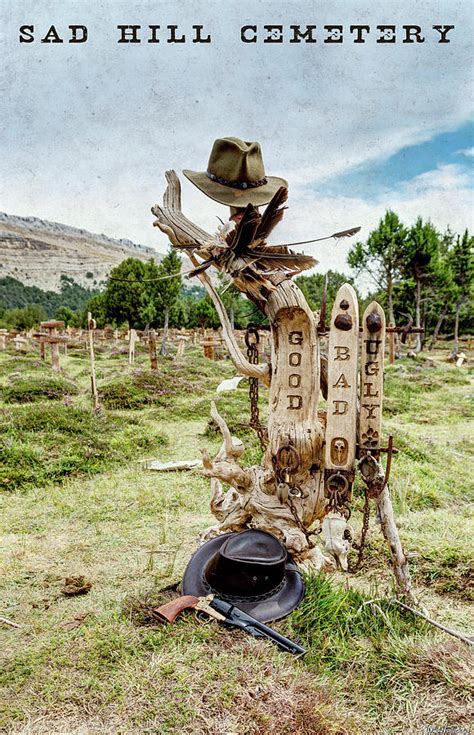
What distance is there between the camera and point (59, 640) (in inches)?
145

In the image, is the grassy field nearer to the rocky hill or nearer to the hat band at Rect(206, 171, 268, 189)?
the hat band at Rect(206, 171, 268, 189)

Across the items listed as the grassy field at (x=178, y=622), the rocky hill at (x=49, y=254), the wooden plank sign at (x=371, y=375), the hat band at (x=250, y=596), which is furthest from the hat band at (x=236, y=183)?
the rocky hill at (x=49, y=254)

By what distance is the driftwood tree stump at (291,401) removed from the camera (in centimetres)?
349

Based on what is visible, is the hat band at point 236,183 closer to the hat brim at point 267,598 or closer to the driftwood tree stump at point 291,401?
the driftwood tree stump at point 291,401

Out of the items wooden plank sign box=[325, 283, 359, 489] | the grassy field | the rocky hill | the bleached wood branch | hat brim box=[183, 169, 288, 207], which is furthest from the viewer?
the rocky hill

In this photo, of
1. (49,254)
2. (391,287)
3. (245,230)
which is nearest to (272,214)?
(245,230)

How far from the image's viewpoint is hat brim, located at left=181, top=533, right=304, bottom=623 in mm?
3602

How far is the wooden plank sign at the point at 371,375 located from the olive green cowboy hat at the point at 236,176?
1.21 metres

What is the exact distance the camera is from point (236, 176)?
372 cm

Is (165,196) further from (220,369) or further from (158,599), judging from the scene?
(220,369)

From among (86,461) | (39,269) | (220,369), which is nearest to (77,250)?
(39,269)

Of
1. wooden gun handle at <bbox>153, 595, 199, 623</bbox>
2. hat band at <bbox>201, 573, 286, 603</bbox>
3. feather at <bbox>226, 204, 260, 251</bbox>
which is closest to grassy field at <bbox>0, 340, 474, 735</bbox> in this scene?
wooden gun handle at <bbox>153, 595, 199, 623</bbox>

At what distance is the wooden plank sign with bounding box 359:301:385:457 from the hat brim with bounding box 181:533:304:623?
118 cm

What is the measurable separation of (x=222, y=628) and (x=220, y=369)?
16524 millimetres
